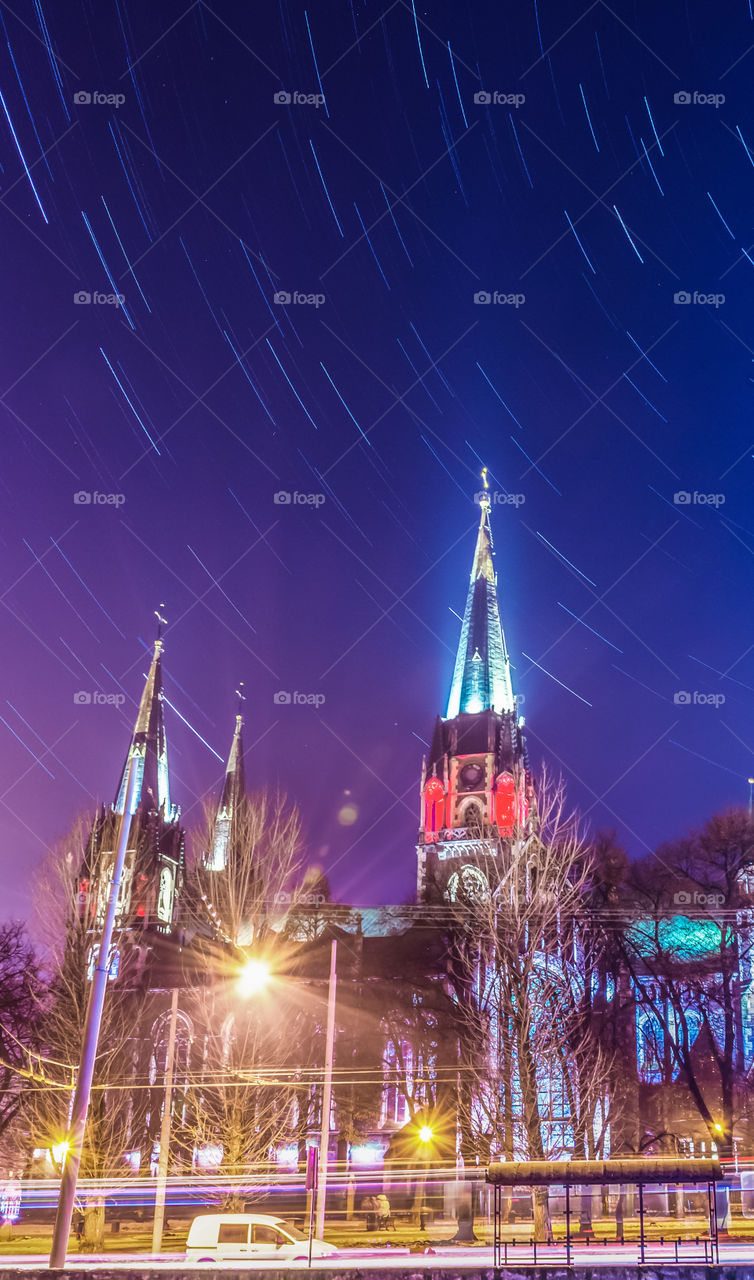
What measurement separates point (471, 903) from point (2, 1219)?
19.7 meters

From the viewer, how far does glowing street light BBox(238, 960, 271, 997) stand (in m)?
26.5

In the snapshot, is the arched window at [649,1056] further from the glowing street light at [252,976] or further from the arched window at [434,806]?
the arched window at [434,806]

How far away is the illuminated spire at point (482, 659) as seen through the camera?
88688 millimetres

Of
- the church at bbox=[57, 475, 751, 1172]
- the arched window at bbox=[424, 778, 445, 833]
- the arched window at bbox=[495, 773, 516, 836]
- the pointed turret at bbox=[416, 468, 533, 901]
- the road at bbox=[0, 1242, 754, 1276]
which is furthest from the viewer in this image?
the arched window at bbox=[424, 778, 445, 833]

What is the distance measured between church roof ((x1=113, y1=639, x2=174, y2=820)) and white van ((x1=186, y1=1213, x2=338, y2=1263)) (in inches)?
2108

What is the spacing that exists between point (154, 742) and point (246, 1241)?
57.2 m

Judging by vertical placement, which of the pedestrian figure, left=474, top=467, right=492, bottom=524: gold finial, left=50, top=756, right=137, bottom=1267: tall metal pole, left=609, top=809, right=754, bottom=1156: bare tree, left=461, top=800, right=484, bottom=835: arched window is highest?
left=474, top=467, right=492, bottom=524: gold finial

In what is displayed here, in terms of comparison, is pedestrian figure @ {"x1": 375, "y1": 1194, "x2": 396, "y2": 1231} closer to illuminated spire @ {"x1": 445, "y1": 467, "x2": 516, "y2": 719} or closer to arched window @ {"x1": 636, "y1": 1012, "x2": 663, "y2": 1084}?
arched window @ {"x1": 636, "y1": 1012, "x2": 663, "y2": 1084}

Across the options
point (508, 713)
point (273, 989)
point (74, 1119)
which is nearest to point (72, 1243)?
point (273, 989)

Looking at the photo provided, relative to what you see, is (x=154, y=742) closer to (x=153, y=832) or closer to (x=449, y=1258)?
(x=153, y=832)

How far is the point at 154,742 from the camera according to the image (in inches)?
2940

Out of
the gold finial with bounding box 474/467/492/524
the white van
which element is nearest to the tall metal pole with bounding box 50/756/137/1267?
the white van

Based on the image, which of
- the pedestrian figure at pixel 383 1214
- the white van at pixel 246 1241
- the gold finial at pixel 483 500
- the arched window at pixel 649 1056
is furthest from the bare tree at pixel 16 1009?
the gold finial at pixel 483 500

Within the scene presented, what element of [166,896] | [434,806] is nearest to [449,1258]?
[166,896]
